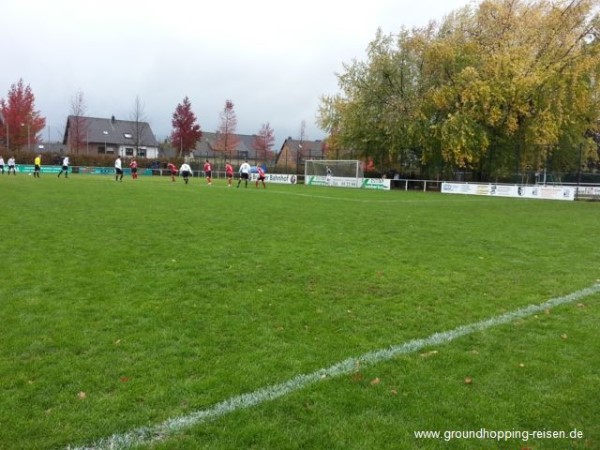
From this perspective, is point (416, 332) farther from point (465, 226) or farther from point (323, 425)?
point (465, 226)

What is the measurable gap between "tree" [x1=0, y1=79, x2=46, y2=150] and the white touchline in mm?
65384

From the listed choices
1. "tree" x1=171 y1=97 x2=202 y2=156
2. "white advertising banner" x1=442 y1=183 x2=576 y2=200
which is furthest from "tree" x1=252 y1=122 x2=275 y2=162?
"white advertising banner" x1=442 y1=183 x2=576 y2=200

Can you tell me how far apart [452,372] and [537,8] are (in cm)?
3680

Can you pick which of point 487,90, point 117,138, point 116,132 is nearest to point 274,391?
point 487,90

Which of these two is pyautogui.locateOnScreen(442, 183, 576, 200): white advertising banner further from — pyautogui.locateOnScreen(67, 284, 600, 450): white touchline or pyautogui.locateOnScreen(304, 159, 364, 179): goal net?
pyautogui.locateOnScreen(67, 284, 600, 450): white touchline

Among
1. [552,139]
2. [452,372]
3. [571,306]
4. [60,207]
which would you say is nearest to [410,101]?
[552,139]

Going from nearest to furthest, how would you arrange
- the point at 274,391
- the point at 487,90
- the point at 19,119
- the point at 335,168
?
the point at 274,391 → the point at 487,90 → the point at 335,168 → the point at 19,119

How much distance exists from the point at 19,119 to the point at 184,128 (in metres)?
21.6

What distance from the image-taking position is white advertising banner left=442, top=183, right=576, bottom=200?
2805cm

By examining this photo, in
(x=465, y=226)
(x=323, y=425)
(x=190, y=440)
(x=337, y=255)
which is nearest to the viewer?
(x=190, y=440)

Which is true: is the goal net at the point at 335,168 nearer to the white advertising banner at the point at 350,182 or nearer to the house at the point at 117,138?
the white advertising banner at the point at 350,182

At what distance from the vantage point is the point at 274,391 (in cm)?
372

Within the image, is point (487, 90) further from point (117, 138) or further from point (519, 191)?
point (117, 138)

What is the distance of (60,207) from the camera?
14750 millimetres
